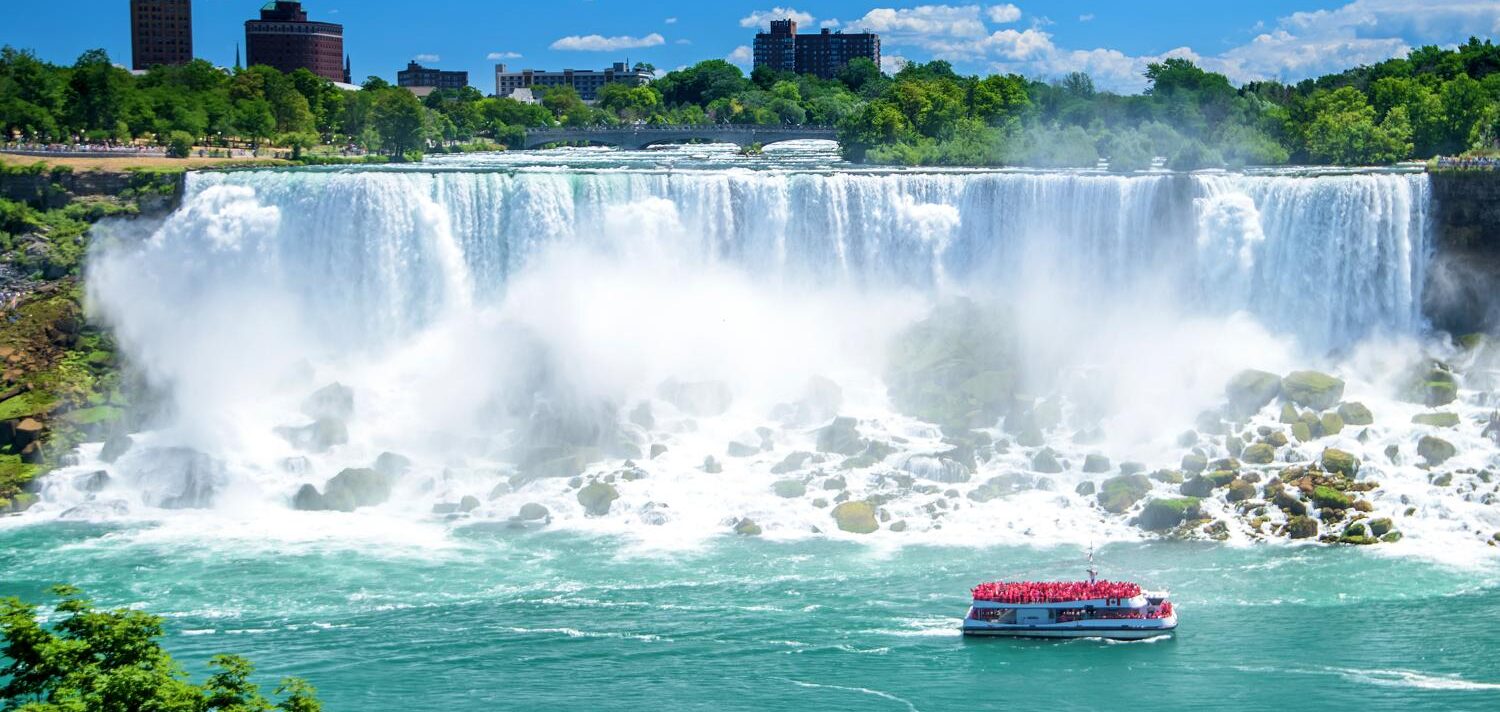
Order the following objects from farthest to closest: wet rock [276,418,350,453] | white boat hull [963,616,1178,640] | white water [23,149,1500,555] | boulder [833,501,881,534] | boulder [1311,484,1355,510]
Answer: wet rock [276,418,350,453] < white water [23,149,1500,555] < boulder [833,501,881,534] < boulder [1311,484,1355,510] < white boat hull [963,616,1178,640]

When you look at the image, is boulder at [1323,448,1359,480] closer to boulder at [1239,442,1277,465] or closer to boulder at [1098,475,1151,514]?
boulder at [1239,442,1277,465]

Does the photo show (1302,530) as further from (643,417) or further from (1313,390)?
(643,417)

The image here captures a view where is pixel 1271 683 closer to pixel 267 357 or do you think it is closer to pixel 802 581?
pixel 802 581

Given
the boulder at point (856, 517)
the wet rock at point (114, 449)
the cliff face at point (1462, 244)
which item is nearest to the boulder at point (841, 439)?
the boulder at point (856, 517)

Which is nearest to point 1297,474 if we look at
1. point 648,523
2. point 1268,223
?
point 1268,223

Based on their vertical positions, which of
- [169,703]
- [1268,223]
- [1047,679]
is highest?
[1268,223]


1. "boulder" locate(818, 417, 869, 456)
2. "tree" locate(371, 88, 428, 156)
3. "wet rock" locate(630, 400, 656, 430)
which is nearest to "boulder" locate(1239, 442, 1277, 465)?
"boulder" locate(818, 417, 869, 456)

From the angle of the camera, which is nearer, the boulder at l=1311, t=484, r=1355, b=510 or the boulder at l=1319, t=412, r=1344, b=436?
the boulder at l=1311, t=484, r=1355, b=510
